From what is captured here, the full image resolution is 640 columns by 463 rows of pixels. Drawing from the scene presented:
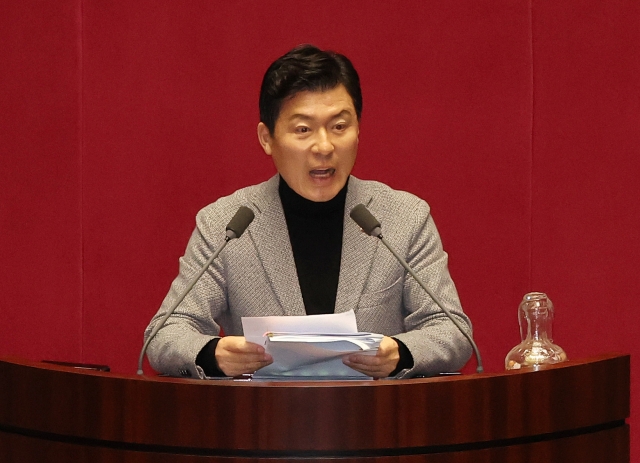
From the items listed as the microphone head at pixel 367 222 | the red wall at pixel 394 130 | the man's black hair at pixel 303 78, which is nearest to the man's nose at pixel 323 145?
the man's black hair at pixel 303 78

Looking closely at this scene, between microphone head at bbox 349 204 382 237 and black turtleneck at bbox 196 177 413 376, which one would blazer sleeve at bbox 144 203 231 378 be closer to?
black turtleneck at bbox 196 177 413 376

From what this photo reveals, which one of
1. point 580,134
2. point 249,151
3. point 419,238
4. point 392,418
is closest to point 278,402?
point 392,418

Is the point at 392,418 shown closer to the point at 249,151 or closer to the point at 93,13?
the point at 249,151

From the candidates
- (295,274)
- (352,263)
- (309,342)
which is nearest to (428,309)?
(352,263)

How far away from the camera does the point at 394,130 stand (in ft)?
10.1

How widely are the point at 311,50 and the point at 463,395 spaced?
113cm

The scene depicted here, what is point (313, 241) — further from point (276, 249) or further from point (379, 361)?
point (379, 361)

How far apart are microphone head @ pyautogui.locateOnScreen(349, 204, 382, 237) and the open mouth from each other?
0.39 meters

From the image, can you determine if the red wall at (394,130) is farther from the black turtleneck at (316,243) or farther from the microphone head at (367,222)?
the microphone head at (367,222)

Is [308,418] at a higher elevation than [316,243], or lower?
lower

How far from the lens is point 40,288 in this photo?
3133 millimetres

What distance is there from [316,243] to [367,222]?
0.52 metres

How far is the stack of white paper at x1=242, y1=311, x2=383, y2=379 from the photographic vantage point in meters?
1.79

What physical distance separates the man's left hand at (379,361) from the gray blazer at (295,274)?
15.1 inches
